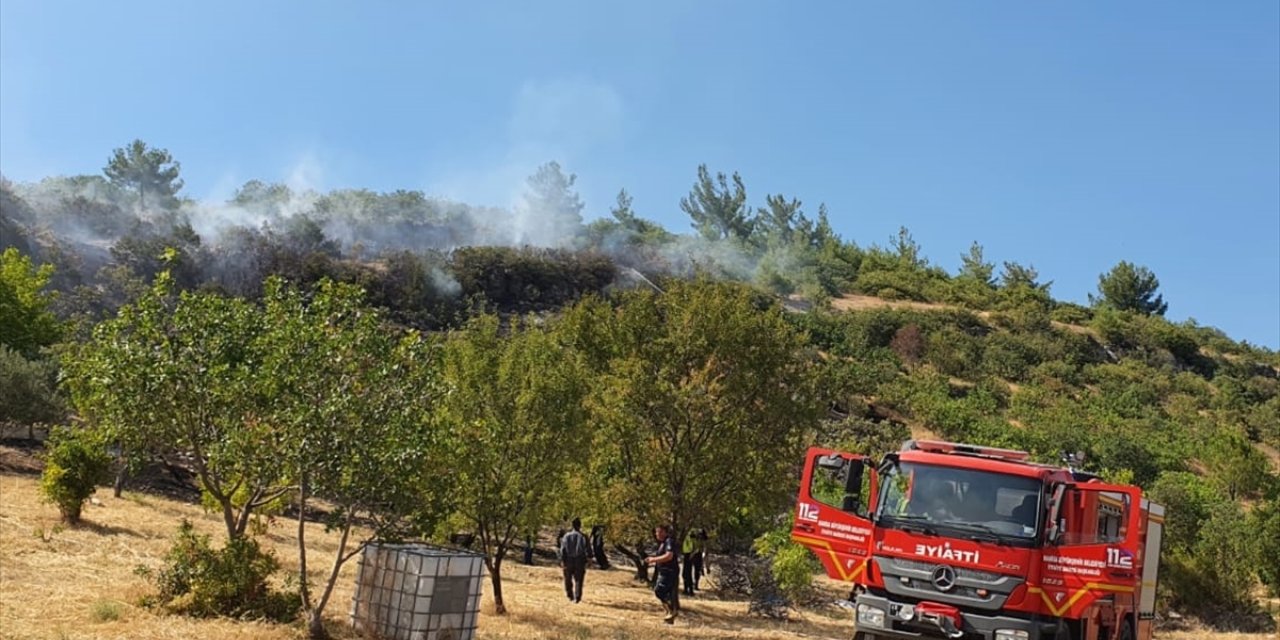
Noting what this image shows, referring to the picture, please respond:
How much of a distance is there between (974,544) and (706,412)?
6.83 meters

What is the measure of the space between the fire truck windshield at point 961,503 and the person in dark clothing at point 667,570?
6213 millimetres

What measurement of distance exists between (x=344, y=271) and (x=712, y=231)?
5607 cm

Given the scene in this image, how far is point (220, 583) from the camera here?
448 inches

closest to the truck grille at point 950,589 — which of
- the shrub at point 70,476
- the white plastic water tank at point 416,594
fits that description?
the white plastic water tank at point 416,594

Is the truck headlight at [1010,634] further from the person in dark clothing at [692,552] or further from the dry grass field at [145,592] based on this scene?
the person in dark clothing at [692,552]

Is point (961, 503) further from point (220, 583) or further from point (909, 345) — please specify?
point (909, 345)

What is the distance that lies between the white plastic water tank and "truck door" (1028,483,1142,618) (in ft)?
20.2

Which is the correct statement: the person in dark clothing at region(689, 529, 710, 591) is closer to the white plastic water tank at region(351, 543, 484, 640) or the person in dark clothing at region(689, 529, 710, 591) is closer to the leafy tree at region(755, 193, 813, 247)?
the white plastic water tank at region(351, 543, 484, 640)

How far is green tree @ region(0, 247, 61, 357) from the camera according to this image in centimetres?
3188

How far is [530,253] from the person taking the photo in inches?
2399

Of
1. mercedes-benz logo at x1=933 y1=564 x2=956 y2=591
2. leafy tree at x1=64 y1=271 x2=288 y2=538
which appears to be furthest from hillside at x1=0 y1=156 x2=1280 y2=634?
mercedes-benz logo at x1=933 y1=564 x2=956 y2=591

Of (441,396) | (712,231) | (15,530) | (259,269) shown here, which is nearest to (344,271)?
(259,269)

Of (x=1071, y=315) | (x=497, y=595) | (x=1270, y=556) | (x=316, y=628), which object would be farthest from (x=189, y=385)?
(x=1071, y=315)

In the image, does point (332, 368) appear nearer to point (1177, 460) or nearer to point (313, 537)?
point (313, 537)
